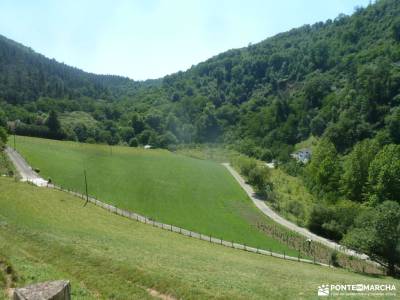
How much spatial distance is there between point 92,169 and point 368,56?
14570cm

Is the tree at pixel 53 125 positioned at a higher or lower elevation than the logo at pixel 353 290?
higher

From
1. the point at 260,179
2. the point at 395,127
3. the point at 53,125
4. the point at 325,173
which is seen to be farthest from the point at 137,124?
the point at 395,127

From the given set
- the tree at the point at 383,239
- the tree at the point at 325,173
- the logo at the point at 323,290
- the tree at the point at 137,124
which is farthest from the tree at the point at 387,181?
the tree at the point at 137,124

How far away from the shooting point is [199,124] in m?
192

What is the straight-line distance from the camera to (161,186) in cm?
7969

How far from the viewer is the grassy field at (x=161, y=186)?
197 feet

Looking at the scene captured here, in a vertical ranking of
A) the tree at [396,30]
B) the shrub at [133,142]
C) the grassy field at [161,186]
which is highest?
the tree at [396,30]

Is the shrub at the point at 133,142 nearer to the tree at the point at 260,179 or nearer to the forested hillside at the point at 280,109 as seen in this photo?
the forested hillside at the point at 280,109

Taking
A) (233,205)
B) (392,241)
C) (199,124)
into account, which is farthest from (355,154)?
(199,124)

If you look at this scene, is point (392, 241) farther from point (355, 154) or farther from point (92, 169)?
point (92, 169)

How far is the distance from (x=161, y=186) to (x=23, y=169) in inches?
1148

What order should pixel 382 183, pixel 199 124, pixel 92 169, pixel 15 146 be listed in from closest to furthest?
pixel 382 183 → pixel 92 169 → pixel 15 146 → pixel 199 124

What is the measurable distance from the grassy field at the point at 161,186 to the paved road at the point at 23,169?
1.82 m

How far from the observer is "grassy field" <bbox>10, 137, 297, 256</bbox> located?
60.0 meters
